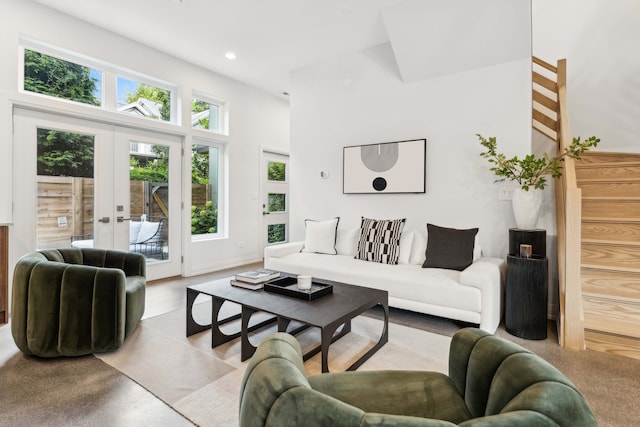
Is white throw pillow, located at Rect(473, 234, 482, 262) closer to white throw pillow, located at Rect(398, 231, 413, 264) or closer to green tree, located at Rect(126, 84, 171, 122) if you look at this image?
white throw pillow, located at Rect(398, 231, 413, 264)

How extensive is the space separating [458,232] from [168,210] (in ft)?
12.0

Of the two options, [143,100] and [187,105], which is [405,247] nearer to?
[187,105]

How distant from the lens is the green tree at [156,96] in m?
4.11

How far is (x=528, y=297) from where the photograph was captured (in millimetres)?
2609

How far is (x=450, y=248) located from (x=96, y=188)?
3.91 meters

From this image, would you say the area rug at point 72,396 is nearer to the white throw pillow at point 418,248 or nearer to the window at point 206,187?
the white throw pillow at point 418,248

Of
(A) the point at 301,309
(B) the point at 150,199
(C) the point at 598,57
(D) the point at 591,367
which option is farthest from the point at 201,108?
(D) the point at 591,367

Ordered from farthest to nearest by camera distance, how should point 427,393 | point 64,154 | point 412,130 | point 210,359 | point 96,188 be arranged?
point 412,130
point 96,188
point 64,154
point 210,359
point 427,393

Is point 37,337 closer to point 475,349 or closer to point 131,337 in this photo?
point 131,337

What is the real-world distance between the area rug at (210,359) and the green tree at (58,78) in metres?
2.60

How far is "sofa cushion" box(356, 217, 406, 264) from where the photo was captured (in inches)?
139

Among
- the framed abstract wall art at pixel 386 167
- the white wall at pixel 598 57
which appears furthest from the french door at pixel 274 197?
the white wall at pixel 598 57

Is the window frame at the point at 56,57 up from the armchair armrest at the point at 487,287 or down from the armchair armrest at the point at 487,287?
up

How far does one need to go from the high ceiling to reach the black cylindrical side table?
2732 millimetres
